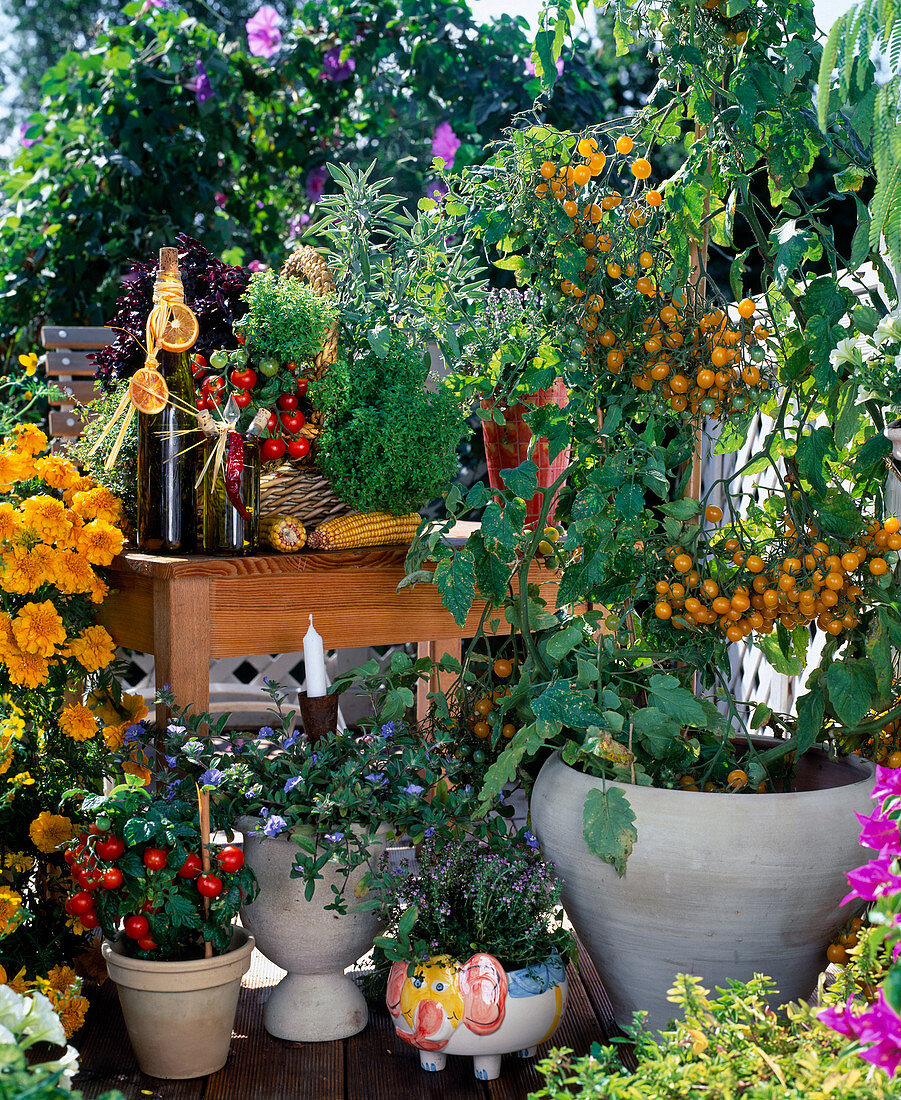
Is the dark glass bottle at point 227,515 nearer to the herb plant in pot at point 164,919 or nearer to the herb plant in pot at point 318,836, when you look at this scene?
the herb plant in pot at point 318,836

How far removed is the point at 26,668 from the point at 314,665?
1.26 feet

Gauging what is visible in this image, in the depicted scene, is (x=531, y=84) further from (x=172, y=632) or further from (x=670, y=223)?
(x=172, y=632)

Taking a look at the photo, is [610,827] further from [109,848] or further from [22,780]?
[22,780]

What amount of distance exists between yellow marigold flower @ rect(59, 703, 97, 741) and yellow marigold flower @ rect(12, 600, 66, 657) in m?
0.10

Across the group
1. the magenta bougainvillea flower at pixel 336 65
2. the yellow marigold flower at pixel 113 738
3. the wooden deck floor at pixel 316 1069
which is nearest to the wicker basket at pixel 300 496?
the yellow marigold flower at pixel 113 738

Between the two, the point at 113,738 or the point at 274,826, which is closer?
the point at 274,826

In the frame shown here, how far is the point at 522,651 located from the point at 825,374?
791mm

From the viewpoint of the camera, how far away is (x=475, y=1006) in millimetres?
1181

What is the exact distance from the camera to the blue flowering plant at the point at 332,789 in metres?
1.25

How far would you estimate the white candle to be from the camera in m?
1.42

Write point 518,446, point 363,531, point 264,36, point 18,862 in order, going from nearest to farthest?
point 18,862 → point 363,531 → point 518,446 → point 264,36

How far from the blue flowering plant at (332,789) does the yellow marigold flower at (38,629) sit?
204mm

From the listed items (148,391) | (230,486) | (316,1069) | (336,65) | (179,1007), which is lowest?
(316,1069)

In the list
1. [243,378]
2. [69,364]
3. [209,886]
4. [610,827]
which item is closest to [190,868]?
[209,886]
